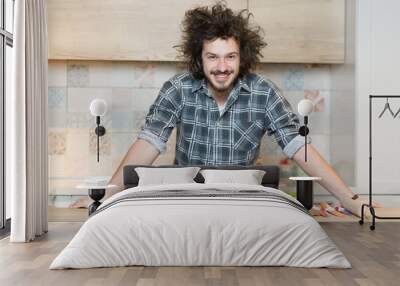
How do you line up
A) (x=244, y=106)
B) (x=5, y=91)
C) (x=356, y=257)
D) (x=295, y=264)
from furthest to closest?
1. (x=244, y=106)
2. (x=5, y=91)
3. (x=356, y=257)
4. (x=295, y=264)

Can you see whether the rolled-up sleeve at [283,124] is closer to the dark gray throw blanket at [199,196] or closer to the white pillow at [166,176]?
the white pillow at [166,176]

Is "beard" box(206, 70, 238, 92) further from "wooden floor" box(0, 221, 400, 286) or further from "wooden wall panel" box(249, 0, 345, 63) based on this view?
"wooden floor" box(0, 221, 400, 286)

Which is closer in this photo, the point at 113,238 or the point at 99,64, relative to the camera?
the point at 113,238

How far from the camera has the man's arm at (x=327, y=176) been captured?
22.4 ft

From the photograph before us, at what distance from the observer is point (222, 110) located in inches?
273

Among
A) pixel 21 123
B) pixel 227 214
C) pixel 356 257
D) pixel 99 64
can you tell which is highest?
pixel 99 64

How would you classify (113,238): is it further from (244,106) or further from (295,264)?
(244,106)

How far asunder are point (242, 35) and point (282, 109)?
3.21 feet

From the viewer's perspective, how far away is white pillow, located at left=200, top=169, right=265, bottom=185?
5770mm

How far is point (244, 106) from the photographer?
22.8 feet

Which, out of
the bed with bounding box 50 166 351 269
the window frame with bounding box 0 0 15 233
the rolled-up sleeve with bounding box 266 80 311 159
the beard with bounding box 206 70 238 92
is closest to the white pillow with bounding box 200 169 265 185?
the rolled-up sleeve with bounding box 266 80 311 159

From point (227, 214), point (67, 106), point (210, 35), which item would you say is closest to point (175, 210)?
point (227, 214)

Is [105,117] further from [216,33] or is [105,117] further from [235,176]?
[235,176]

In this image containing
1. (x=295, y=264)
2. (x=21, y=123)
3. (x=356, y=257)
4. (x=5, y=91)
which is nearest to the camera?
(x=295, y=264)
